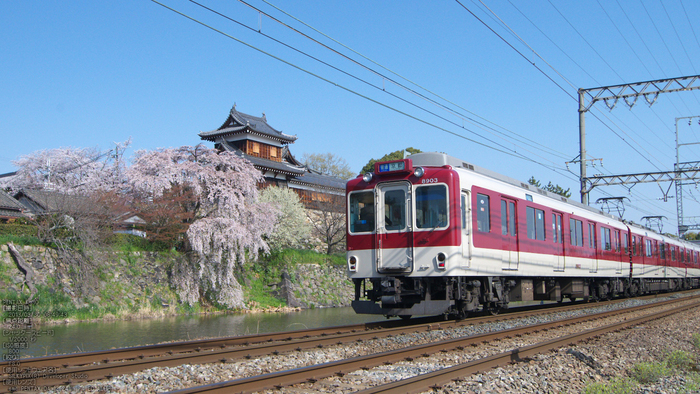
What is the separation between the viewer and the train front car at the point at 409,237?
10055 mm

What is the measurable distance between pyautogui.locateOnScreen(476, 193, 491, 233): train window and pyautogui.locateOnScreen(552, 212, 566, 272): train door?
3.97 meters

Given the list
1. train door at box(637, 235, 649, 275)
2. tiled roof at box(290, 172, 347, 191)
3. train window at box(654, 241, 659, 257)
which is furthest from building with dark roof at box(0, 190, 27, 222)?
train window at box(654, 241, 659, 257)

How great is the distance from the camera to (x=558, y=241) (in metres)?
14.4

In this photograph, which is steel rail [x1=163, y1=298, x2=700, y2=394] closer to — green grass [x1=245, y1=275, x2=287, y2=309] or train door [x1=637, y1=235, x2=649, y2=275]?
train door [x1=637, y1=235, x2=649, y2=275]

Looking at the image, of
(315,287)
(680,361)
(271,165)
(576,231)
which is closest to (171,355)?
(680,361)

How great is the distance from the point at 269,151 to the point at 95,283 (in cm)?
2345

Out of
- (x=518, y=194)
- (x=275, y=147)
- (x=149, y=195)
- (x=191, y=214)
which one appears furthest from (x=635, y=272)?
(x=275, y=147)

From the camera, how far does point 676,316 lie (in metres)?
13.4

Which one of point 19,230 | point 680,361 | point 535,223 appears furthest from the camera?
point 19,230

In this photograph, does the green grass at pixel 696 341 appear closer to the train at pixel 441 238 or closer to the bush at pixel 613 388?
the train at pixel 441 238

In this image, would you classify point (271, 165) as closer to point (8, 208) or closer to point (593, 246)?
point (8, 208)

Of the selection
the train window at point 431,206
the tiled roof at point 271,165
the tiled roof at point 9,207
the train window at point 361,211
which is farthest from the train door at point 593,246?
the tiled roof at point 9,207

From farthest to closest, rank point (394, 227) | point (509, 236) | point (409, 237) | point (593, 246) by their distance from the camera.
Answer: point (593, 246) < point (509, 236) < point (394, 227) < point (409, 237)

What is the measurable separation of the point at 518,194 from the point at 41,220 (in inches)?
658
